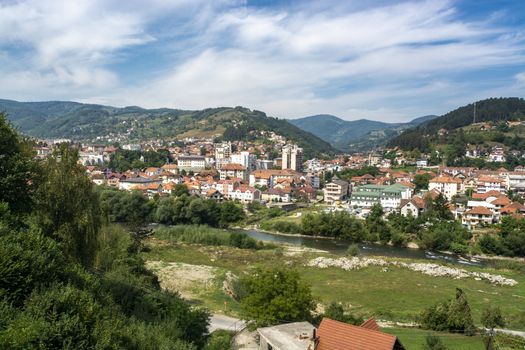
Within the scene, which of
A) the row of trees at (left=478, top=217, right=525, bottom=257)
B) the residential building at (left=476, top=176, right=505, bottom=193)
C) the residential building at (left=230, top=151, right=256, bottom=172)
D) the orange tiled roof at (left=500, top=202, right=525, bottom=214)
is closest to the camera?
the row of trees at (left=478, top=217, right=525, bottom=257)

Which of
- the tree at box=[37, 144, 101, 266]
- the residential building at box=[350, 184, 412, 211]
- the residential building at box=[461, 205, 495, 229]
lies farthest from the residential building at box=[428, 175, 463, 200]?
the tree at box=[37, 144, 101, 266]

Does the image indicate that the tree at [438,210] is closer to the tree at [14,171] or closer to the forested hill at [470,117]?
the tree at [14,171]

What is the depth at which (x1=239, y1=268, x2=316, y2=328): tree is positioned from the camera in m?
13.9

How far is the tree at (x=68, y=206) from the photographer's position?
12.0 m

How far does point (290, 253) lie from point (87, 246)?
25.0 meters

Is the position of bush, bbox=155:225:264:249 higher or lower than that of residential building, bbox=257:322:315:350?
lower

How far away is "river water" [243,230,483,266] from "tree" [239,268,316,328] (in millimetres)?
24713

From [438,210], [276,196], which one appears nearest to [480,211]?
[438,210]

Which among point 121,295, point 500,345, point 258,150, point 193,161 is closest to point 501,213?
point 500,345

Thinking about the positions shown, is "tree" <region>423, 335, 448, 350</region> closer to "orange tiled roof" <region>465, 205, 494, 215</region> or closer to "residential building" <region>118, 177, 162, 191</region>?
"orange tiled roof" <region>465, 205, 494, 215</region>

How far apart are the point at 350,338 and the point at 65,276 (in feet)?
22.6

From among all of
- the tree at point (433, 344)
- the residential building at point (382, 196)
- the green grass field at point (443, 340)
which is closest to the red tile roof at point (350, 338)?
the tree at point (433, 344)

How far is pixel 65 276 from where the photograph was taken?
888cm

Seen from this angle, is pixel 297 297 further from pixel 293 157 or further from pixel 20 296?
pixel 293 157
